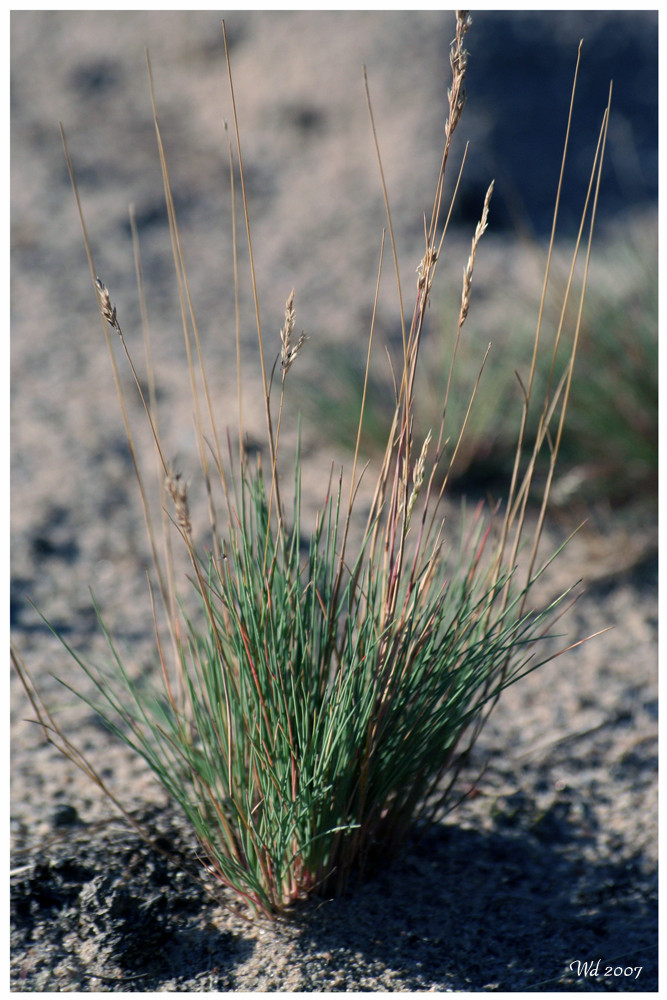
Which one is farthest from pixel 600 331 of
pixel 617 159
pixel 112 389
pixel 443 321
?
pixel 617 159

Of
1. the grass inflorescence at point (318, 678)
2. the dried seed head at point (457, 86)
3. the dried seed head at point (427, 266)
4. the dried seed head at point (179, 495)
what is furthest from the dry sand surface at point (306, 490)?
the dried seed head at point (457, 86)

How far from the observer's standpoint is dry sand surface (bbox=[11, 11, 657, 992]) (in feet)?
4.48

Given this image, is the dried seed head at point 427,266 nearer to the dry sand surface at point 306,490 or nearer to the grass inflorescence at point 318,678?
the grass inflorescence at point 318,678

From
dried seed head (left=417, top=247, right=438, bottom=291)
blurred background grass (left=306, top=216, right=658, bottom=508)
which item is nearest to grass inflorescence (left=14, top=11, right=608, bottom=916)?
dried seed head (left=417, top=247, right=438, bottom=291)

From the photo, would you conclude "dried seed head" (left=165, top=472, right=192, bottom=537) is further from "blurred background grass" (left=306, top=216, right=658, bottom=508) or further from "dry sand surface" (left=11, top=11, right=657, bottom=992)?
"blurred background grass" (left=306, top=216, right=658, bottom=508)

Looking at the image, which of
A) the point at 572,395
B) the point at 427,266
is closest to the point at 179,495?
the point at 427,266

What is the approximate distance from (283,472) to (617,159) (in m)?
3.37

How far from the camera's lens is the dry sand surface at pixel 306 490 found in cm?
137

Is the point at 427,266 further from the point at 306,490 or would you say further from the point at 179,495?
the point at 306,490

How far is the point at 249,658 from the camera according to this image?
1.21 meters

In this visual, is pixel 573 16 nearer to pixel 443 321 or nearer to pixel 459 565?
pixel 443 321

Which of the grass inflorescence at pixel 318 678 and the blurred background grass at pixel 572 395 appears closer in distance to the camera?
the grass inflorescence at pixel 318 678

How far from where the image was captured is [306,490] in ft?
9.46

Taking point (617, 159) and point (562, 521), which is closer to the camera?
point (562, 521)
